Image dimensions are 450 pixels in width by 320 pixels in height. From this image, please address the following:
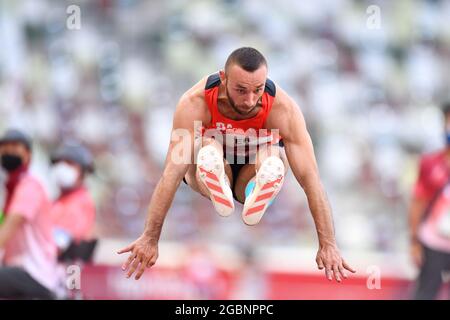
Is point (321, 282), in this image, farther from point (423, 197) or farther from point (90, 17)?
point (90, 17)

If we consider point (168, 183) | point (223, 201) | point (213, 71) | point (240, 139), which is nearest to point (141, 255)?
point (168, 183)

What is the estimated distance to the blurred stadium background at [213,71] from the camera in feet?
34.7

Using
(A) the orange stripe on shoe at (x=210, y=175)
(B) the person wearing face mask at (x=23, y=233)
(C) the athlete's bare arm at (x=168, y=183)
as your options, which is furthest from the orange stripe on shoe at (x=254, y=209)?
(B) the person wearing face mask at (x=23, y=233)

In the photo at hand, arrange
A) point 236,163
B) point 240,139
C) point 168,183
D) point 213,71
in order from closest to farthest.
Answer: point 168,183 → point 240,139 → point 236,163 → point 213,71

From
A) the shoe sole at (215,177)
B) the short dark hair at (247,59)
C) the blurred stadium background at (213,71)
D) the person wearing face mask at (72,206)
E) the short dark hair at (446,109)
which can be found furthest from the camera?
the blurred stadium background at (213,71)

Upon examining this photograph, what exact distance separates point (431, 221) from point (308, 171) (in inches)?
192

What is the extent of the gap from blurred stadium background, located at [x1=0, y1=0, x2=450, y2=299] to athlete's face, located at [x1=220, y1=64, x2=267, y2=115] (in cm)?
514

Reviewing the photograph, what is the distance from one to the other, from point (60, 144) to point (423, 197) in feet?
14.2

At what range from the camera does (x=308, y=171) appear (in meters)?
5.70

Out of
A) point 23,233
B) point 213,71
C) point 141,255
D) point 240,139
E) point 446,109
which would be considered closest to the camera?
point 141,255

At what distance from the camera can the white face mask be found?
994 centimetres

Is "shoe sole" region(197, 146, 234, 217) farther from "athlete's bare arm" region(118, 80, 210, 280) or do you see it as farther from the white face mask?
the white face mask

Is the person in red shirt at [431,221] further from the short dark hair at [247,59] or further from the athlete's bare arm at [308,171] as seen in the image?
the short dark hair at [247,59]

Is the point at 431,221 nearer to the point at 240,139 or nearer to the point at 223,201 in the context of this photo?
the point at 240,139
